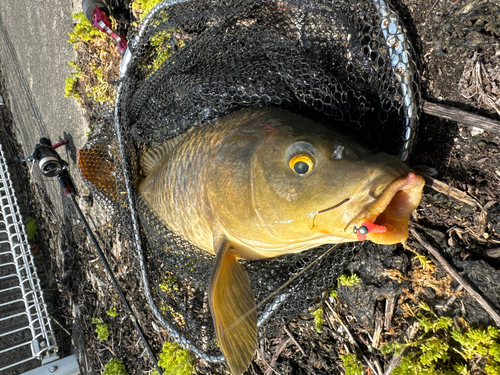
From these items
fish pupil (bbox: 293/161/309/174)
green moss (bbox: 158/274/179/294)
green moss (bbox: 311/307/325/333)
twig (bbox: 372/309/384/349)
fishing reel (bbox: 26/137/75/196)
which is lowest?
twig (bbox: 372/309/384/349)

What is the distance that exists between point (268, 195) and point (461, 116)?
44.5 inches

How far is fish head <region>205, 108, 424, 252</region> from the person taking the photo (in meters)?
1.24

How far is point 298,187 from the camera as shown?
1392 millimetres

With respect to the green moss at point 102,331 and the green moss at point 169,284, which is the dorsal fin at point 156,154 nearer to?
the green moss at point 169,284

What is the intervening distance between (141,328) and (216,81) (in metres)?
2.58

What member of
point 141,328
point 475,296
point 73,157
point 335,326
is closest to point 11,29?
point 73,157

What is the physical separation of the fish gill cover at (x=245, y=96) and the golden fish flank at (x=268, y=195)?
29cm

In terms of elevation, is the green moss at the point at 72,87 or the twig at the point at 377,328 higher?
the green moss at the point at 72,87

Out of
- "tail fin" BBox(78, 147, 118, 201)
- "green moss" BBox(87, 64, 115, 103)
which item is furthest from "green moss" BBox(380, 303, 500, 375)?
"green moss" BBox(87, 64, 115, 103)

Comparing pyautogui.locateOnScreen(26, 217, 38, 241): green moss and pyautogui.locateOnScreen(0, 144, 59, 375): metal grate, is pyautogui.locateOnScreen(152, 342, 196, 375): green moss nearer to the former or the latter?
pyautogui.locateOnScreen(0, 144, 59, 375): metal grate

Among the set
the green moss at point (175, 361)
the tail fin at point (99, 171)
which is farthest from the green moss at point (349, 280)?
the tail fin at point (99, 171)

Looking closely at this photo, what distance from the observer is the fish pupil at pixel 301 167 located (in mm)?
1375

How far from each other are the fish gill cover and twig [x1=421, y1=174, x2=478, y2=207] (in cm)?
32

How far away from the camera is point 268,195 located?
1.49m
